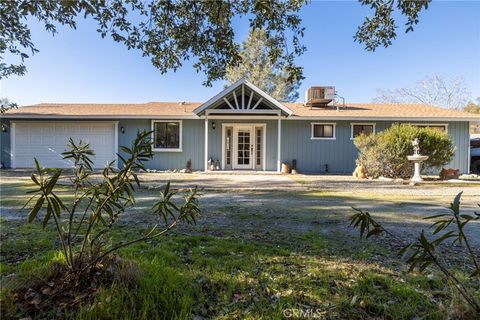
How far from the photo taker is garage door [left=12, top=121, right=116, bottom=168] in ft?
47.3

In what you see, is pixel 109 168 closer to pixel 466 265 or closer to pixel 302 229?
pixel 302 229

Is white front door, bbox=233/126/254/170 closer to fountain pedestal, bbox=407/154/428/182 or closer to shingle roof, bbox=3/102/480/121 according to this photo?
shingle roof, bbox=3/102/480/121

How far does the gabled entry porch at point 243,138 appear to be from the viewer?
1368cm

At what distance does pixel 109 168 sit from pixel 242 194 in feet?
18.7

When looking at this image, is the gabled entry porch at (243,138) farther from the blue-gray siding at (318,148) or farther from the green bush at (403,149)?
the green bush at (403,149)

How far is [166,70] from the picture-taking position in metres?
4.82

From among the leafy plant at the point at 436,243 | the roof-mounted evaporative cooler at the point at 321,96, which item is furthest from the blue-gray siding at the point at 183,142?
the leafy plant at the point at 436,243

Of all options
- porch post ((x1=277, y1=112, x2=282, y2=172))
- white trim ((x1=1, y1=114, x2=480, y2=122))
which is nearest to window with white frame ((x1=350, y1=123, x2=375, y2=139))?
white trim ((x1=1, y1=114, x2=480, y2=122))

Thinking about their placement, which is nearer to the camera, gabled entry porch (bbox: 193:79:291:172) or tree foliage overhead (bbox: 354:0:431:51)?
tree foliage overhead (bbox: 354:0:431:51)

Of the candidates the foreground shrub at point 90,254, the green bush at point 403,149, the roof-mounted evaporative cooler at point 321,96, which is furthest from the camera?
the roof-mounted evaporative cooler at point 321,96

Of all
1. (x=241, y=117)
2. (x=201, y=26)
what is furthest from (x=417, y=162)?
(x=201, y=26)

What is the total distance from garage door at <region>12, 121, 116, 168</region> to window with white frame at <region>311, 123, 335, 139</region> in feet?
33.2

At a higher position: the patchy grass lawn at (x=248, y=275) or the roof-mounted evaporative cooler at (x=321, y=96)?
the roof-mounted evaporative cooler at (x=321, y=96)

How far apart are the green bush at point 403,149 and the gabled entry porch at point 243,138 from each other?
13.9 ft
